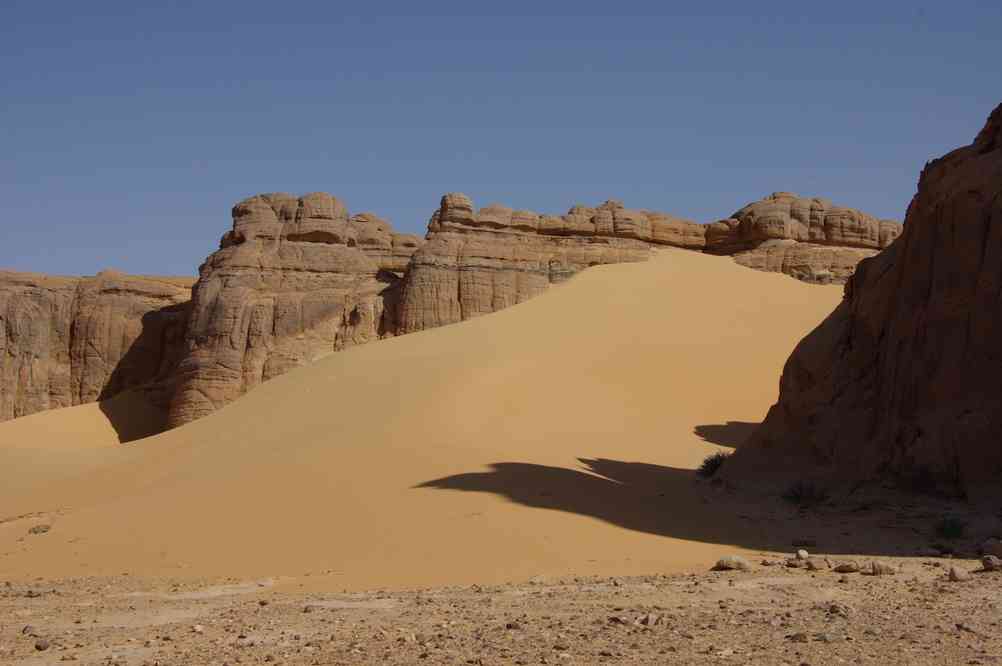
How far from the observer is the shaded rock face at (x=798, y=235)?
34.2m

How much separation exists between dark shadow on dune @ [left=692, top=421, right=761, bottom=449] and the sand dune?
9cm

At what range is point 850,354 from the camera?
13.5 metres

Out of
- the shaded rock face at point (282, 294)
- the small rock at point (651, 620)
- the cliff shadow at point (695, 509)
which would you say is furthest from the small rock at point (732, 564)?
the shaded rock face at point (282, 294)

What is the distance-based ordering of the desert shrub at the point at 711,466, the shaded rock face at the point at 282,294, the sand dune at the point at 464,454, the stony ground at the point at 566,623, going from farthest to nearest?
the shaded rock face at the point at 282,294 → the desert shrub at the point at 711,466 → the sand dune at the point at 464,454 → the stony ground at the point at 566,623

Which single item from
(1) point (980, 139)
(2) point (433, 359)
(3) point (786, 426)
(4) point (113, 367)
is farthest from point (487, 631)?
(4) point (113, 367)

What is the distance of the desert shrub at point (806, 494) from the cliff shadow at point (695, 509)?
103 mm

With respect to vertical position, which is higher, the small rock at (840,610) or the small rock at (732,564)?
the small rock at (840,610)

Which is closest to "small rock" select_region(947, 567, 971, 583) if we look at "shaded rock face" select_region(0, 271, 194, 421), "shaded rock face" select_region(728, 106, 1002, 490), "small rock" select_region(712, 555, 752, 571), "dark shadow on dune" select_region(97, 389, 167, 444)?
"small rock" select_region(712, 555, 752, 571)

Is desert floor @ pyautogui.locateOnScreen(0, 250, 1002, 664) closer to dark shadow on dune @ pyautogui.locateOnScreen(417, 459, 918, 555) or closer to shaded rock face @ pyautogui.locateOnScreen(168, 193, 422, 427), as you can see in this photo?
dark shadow on dune @ pyautogui.locateOnScreen(417, 459, 918, 555)

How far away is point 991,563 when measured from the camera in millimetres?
8539

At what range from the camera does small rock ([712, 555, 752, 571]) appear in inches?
356

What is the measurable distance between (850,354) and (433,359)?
41.3ft

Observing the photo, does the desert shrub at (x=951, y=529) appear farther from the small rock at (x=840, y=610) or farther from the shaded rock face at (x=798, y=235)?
the shaded rock face at (x=798, y=235)

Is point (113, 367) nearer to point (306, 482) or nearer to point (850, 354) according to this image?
point (306, 482)
